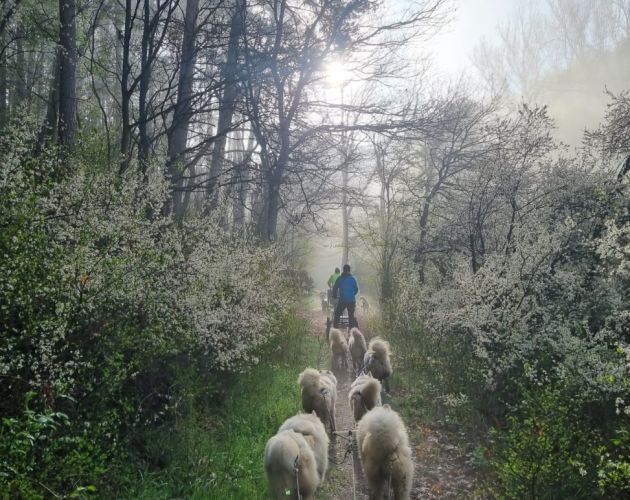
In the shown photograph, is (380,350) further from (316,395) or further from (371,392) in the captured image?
(316,395)

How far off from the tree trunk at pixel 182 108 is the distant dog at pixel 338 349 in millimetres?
4414

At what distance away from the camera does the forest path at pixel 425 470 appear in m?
5.18

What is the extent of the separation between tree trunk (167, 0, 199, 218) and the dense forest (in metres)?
0.07

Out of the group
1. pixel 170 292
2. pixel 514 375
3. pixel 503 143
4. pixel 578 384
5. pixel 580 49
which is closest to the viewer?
pixel 170 292

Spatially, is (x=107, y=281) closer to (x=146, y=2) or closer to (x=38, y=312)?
(x=38, y=312)

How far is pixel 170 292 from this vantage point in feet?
15.8

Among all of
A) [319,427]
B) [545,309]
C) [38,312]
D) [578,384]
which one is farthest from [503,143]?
[38,312]

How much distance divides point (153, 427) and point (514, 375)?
16.7 ft

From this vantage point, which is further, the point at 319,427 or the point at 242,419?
the point at 242,419

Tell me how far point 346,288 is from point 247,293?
6410mm

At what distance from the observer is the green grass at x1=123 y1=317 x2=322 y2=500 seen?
4.42m

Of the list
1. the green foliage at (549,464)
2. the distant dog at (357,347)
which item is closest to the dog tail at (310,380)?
the green foliage at (549,464)

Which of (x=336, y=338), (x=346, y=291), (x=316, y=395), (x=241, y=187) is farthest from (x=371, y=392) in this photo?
(x=346, y=291)

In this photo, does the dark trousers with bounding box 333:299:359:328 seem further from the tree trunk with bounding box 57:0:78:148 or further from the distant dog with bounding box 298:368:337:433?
the tree trunk with bounding box 57:0:78:148
